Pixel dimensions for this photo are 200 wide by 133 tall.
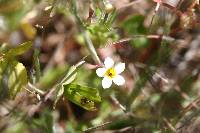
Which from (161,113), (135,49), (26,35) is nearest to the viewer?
(161,113)

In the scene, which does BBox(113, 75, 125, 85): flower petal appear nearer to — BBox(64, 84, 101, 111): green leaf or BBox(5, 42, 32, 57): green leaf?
BBox(64, 84, 101, 111): green leaf

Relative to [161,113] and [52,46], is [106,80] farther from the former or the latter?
[52,46]

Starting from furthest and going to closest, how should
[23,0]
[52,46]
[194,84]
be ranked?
[52,46] → [194,84] → [23,0]

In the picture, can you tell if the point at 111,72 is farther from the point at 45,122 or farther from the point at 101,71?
the point at 45,122

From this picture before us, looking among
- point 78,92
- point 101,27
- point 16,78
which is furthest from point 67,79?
point 101,27

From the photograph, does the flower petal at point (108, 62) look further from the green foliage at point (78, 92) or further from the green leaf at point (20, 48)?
the green leaf at point (20, 48)

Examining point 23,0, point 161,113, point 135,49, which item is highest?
point 23,0

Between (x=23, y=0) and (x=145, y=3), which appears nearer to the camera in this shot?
(x=23, y=0)

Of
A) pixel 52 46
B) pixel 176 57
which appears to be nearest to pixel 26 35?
pixel 52 46

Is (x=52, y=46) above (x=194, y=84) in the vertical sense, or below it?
above
